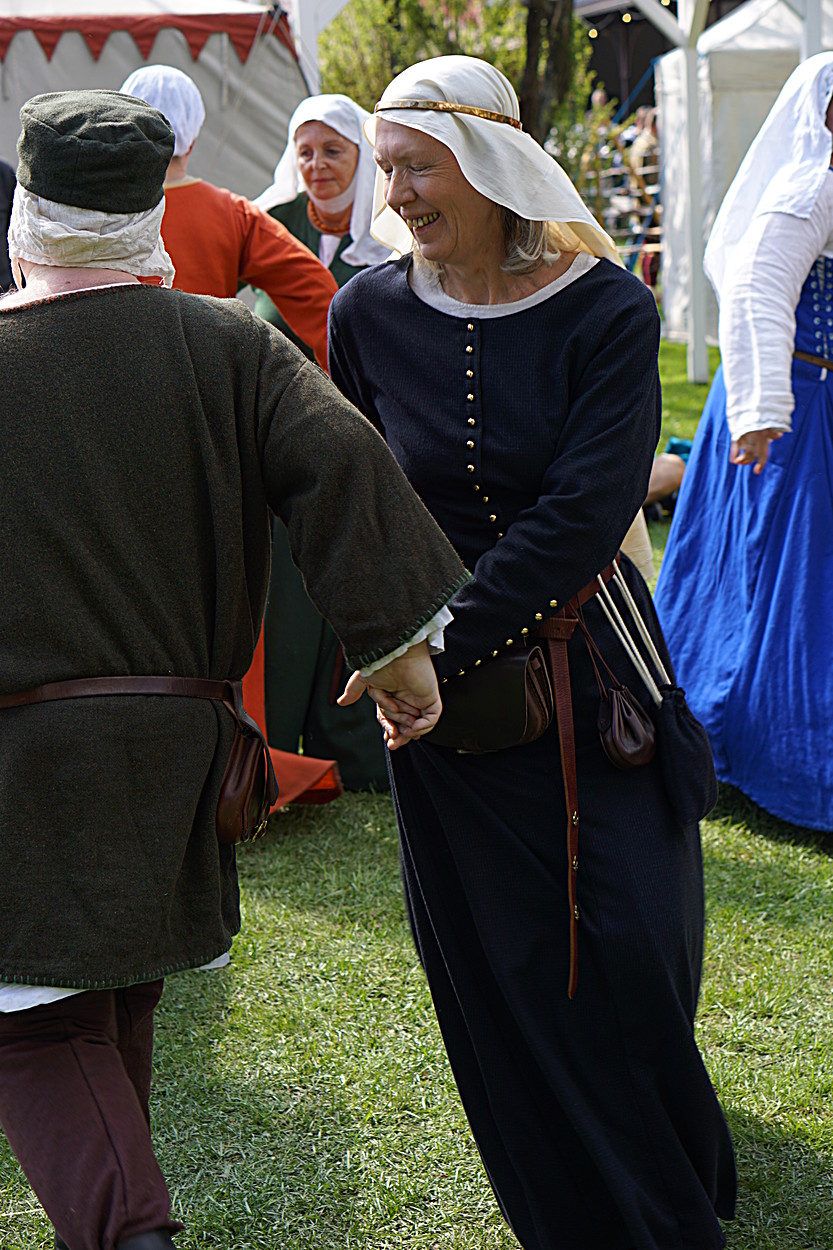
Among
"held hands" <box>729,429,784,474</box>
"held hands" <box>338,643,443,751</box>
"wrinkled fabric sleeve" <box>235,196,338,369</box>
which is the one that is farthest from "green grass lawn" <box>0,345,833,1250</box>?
"wrinkled fabric sleeve" <box>235,196,338,369</box>

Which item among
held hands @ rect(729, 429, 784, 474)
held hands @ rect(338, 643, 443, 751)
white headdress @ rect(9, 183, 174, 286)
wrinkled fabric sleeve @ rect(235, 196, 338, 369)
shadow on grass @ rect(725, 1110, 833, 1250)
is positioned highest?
white headdress @ rect(9, 183, 174, 286)

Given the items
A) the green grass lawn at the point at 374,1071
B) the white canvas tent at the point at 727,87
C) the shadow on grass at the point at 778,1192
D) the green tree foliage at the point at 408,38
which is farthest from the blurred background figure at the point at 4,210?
the green tree foliage at the point at 408,38

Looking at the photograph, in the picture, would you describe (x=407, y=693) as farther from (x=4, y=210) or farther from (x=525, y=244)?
(x=4, y=210)

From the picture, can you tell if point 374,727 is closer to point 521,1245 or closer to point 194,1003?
point 194,1003

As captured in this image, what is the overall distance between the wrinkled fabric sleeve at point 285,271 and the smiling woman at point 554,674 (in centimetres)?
162

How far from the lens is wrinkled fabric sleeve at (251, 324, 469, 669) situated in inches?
67.4

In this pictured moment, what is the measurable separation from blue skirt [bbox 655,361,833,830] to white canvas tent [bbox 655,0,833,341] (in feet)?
30.8

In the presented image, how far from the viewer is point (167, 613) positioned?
1.76m

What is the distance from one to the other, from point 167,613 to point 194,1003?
1.73 m

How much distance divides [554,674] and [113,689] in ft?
2.31

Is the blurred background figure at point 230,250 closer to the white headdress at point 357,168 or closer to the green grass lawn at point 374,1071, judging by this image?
the white headdress at point 357,168

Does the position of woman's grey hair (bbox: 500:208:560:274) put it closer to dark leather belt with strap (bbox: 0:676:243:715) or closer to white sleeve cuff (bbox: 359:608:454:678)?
white sleeve cuff (bbox: 359:608:454:678)

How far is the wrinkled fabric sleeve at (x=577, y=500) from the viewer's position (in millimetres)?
2029

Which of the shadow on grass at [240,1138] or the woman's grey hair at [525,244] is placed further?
the shadow on grass at [240,1138]
